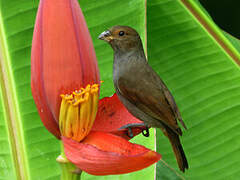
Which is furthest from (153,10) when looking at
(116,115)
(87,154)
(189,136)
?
(87,154)

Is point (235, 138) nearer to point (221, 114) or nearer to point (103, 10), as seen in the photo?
point (221, 114)

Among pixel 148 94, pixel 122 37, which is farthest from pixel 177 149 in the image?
pixel 122 37

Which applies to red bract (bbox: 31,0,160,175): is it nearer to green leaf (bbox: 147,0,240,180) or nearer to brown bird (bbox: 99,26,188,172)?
brown bird (bbox: 99,26,188,172)

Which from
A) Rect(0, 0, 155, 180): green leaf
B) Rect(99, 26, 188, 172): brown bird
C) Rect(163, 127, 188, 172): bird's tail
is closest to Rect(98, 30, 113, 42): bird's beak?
Rect(99, 26, 188, 172): brown bird

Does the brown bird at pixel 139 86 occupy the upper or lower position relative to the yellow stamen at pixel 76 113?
lower

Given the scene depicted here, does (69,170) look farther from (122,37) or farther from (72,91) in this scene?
(122,37)

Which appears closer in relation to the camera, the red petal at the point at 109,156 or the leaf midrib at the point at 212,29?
the red petal at the point at 109,156

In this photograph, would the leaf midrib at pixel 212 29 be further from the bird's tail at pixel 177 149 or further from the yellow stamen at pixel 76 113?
the yellow stamen at pixel 76 113

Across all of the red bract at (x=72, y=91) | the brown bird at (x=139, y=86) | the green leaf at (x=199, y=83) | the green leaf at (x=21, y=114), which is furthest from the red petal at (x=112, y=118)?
the green leaf at (x=199, y=83)
